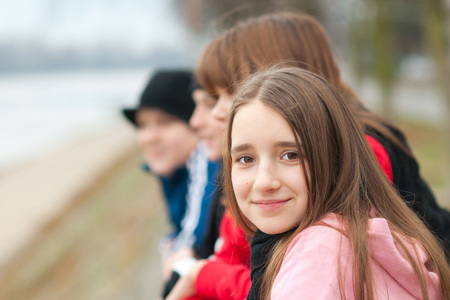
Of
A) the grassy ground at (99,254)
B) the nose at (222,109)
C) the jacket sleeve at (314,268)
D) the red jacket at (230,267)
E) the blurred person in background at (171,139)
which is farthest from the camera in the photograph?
the grassy ground at (99,254)

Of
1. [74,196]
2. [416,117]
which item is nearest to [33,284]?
[74,196]

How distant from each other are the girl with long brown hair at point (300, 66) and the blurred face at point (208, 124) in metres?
0.33

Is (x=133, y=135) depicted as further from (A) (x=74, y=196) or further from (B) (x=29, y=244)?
(B) (x=29, y=244)

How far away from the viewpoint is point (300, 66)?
2082 mm

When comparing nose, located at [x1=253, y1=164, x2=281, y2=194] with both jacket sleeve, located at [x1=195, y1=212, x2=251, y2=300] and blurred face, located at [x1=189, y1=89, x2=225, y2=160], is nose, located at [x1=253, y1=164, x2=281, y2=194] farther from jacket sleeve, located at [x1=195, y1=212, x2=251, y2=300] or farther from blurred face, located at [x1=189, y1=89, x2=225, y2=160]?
blurred face, located at [x1=189, y1=89, x2=225, y2=160]

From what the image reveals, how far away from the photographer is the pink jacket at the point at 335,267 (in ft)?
4.14

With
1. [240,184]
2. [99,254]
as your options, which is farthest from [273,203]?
[99,254]

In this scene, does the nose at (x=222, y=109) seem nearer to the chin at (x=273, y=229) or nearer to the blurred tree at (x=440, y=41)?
the chin at (x=273, y=229)

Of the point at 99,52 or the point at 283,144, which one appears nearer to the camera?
the point at 283,144

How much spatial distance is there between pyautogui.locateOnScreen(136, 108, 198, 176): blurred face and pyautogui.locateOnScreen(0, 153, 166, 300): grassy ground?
132 centimetres

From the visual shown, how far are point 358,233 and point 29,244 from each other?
32.0ft

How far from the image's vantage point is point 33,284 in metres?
7.65

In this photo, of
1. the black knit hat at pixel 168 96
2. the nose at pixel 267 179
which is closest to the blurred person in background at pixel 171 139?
the black knit hat at pixel 168 96

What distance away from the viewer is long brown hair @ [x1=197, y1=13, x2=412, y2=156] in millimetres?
2078
